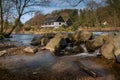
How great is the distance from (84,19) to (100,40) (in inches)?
1681

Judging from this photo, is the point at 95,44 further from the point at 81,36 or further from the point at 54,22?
the point at 54,22

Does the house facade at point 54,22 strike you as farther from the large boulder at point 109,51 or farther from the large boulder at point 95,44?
the large boulder at point 109,51

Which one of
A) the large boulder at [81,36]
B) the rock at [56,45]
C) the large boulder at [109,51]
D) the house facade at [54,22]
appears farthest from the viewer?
the house facade at [54,22]

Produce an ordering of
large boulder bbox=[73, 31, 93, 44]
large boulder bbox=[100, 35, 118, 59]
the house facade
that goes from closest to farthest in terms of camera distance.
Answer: large boulder bbox=[100, 35, 118, 59]
large boulder bbox=[73, 31, 93, 44]
the house facade

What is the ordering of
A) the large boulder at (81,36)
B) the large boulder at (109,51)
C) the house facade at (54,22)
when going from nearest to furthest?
the large boulder at (109,51) → the large boulder at (81,36) → the house facade at (54,22)

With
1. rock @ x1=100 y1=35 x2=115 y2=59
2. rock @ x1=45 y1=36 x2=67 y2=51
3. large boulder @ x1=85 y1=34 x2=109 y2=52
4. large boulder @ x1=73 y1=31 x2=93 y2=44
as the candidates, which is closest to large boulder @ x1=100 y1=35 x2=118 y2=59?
rock @ x1=100 y1=35 x2=115 y2=59

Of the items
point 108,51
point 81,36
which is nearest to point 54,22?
point 81,36

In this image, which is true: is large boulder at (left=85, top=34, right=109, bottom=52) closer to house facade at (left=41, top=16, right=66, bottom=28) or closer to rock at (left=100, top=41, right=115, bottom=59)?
rock at (left=100, top=41, right=115, bottom=59)

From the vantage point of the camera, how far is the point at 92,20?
5612 cm

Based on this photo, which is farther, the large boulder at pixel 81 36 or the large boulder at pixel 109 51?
the large boulder at pixel 81 36

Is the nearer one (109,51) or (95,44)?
(109,51)

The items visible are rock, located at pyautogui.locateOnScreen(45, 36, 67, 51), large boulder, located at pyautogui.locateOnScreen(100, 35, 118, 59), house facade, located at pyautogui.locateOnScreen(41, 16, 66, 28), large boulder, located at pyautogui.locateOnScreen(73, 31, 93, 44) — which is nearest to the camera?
large boulder, located at pyautogui.locateOnScreen(100, 35, 118, 59)

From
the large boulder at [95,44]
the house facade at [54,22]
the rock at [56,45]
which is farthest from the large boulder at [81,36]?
the house facade at [54,22]

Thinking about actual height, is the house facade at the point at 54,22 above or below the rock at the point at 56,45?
above
